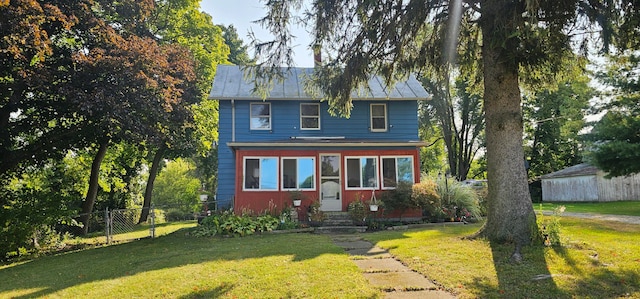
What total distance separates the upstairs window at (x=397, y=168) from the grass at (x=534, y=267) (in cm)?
634

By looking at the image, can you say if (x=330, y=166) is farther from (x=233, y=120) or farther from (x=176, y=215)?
(x=176, y=215)

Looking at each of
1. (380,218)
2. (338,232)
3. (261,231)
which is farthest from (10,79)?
(380,218)

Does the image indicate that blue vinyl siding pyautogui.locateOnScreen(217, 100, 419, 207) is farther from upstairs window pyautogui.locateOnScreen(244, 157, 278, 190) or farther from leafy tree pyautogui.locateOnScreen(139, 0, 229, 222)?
leafy tree pyautogui.locateOnScreen(139, 0, 229, 222)

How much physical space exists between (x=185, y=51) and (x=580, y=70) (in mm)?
13033

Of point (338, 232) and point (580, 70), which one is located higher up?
point (580, 70)

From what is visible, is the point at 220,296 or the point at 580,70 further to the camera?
the point at 580,70

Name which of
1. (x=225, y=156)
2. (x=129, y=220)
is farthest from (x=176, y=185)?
(x=225, y=156)

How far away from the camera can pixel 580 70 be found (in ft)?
32.6

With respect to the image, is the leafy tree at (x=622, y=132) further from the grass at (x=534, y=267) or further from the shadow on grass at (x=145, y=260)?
the shadow on grass at (x=145, y=260)

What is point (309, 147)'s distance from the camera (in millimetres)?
14977

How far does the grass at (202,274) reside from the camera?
5.29 metres

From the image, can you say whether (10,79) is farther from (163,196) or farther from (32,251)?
(163,196)

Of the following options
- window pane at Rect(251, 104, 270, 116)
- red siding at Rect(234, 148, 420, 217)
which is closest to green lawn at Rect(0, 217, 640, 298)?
red siding at Rect(234, 148, 420, 217)

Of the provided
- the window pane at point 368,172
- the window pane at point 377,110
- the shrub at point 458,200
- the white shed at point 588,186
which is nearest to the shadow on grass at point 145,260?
the window pane at point 368,172
